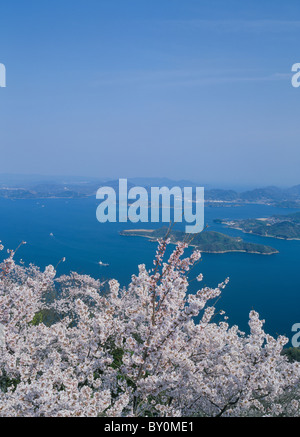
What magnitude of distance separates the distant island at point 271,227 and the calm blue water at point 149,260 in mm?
3658

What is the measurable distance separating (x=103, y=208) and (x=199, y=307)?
11289cm

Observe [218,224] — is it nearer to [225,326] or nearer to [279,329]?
[279,329]

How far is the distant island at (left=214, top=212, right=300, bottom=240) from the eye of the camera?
7169 cm

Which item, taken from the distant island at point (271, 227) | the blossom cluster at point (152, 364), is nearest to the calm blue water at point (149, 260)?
the distant island at point (271, 227)

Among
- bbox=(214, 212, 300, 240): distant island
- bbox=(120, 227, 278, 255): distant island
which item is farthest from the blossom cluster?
bbox=(214, 212, 300, 240): distant island

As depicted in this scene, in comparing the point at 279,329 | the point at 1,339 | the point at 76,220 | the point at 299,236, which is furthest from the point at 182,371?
the point at 76,220

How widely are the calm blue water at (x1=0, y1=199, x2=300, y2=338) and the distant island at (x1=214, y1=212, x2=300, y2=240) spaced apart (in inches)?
144

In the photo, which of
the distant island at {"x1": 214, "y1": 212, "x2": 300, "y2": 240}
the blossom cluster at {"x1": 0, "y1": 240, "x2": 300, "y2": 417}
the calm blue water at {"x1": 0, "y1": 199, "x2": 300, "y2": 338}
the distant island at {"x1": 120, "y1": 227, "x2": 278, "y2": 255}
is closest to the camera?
the blossom cluster at {"x1": 0, "y1": 240, "x2": 300, "y2": 417}

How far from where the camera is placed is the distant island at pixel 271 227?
71.7m

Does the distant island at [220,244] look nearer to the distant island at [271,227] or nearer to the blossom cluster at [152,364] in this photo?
the distant island at [271,227]

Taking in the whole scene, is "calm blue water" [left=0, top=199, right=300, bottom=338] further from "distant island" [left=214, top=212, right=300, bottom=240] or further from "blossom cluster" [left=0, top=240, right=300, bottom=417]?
"blossom cluster" [left=0, top=240, right=300, bottom=417]

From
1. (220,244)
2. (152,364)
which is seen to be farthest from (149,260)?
(152,364)

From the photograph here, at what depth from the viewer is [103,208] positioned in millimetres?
114312

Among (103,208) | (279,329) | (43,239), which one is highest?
(103,208)
